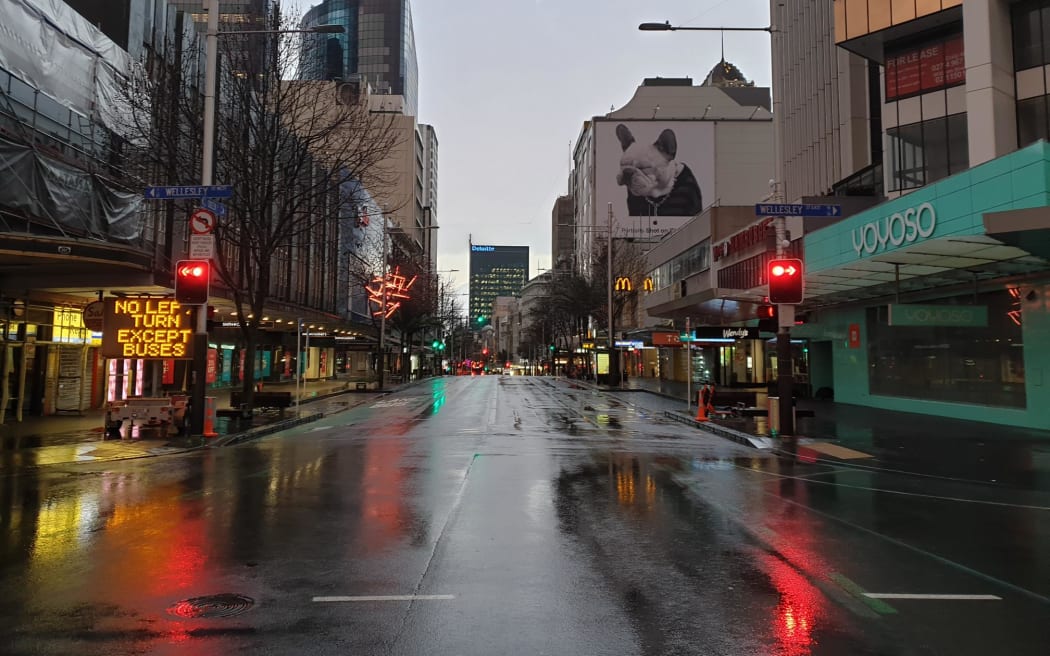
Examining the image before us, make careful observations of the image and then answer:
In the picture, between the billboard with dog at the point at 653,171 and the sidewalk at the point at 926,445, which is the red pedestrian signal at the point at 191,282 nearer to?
the sidewalk at the point at 926,445

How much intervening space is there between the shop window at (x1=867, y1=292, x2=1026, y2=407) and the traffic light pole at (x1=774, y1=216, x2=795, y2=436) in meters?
7.11

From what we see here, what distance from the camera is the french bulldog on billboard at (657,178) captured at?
327 feet

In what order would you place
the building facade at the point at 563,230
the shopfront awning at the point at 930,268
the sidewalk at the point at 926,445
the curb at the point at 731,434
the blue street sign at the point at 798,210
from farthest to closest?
1. the building facade at the point at 563,230
2. the curb at the point at 731,434
3. the blue street sign at the point at 798,210
4. the shopfront awning at the point at 930,268
5. the sidewalk at the point at 926,445

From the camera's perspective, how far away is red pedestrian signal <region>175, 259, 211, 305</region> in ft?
54.0

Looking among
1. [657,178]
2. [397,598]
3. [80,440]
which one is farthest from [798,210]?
[657,178]

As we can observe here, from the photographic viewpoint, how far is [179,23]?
27.7m

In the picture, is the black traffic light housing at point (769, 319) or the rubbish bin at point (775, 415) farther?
the black traffic light housing at point (769, 319)

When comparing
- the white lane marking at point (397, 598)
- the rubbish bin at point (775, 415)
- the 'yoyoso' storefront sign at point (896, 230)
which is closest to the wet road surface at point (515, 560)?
the white lane marking at point (397, 598)

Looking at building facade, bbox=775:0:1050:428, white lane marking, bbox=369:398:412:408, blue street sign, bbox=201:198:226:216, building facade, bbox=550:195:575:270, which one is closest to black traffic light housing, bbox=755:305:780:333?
building facade, bbox=775:0:1050:428

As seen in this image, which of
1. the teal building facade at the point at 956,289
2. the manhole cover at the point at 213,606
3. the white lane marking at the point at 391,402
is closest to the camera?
the manhole cover at the point at 213,606

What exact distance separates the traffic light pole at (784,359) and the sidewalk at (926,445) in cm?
52

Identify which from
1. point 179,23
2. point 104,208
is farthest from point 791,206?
point 179,23

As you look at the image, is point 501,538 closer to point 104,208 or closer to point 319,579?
point 319,579

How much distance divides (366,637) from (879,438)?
15.3 metres
